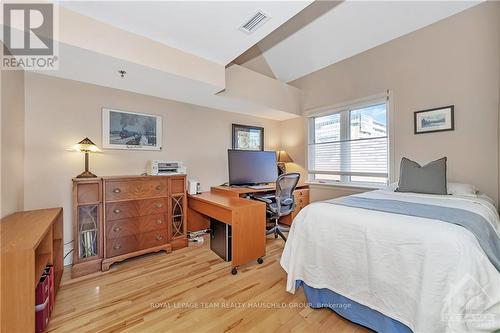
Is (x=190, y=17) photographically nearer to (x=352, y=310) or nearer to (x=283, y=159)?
(x=352, y=310)

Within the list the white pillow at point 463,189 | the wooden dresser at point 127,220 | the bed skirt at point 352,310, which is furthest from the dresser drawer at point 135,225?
the white pillow at point 463,189

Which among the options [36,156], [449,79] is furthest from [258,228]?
[449,79]

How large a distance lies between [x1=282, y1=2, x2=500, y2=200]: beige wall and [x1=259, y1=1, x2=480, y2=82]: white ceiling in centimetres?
13

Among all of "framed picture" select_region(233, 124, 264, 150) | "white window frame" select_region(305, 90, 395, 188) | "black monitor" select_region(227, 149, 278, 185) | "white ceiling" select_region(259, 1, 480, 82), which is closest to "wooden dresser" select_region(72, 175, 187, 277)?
"black monitor" select_region(227, 149, 278, 185)

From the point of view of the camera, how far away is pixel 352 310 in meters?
1.51

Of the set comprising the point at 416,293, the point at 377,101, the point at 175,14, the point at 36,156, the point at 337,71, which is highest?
the point at 337,71

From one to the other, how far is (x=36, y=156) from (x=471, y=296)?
12.2 feet

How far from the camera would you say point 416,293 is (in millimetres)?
1164

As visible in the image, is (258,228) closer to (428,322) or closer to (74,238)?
(428,322)

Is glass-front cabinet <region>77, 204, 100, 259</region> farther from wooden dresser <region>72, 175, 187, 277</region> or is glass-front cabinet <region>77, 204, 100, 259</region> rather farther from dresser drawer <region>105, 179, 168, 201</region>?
dresser drawer <region>105, 179, 168, 201</region>

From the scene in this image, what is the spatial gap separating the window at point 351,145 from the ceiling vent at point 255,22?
2231 mm

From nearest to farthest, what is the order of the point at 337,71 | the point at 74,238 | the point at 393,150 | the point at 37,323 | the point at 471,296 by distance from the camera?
the point at 471,296, the point at 37,323, the point at 74,238, the point at 393,150, the point at 337,71

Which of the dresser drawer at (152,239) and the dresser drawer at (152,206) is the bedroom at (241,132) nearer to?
the dresser drawer at (152,239)

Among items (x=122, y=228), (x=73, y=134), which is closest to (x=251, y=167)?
(x=122, y=228)
